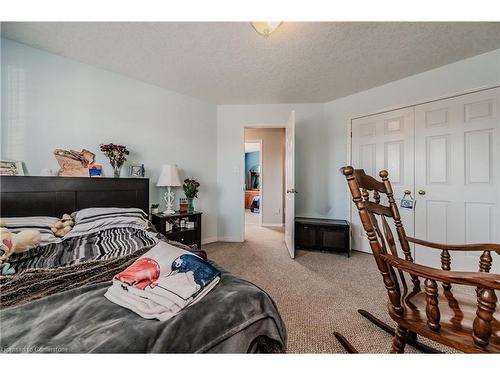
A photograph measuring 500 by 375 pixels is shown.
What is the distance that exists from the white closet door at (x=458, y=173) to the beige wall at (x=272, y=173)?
3148 mm

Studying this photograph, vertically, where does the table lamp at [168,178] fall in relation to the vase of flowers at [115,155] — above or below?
below

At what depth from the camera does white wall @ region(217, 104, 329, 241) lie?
3617 millimetres

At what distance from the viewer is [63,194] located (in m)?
2.04

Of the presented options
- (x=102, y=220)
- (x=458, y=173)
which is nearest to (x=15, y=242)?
(x=102, y=220)

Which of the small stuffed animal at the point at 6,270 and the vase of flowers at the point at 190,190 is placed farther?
the vase of flowers at the point at 190,190

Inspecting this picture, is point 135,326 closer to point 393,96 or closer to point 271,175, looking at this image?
point 393,96

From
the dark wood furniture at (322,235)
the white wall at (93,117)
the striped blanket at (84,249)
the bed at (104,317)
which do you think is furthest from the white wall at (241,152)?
the bed at (104,317)

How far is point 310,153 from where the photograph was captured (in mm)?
3650

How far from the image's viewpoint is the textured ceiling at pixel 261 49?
5.90ft

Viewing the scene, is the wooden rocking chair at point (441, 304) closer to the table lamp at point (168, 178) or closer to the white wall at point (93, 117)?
the table lamp at point (168, 178)

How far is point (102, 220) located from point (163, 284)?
148 centimetres
